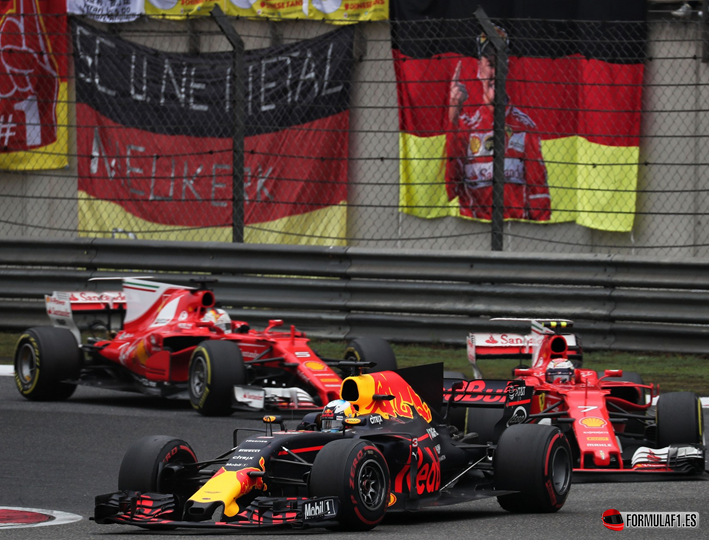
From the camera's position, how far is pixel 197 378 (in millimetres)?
10383

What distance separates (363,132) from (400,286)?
2.62 metres

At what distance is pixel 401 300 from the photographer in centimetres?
1294

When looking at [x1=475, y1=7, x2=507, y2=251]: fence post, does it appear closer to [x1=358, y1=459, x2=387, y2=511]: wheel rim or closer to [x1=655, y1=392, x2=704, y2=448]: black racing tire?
[x1=655, y1=392, x2=704, y2=448]: black racing tire

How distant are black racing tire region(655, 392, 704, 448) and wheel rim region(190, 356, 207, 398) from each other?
3751 mm

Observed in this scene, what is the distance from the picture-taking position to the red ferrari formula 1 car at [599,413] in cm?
810

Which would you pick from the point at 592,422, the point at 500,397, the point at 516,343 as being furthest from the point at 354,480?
the point at 516,343

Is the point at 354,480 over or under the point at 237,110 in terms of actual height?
under

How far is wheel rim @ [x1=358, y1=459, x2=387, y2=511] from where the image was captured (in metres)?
6.14

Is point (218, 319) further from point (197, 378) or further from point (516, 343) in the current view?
point (516, 343)

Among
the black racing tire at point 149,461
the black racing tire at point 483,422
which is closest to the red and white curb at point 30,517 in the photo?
the black racing tire at point 149,461

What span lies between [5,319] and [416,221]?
4.89 m

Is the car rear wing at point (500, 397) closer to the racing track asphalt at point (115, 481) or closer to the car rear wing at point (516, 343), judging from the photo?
the racing track asphalt at point (115, 481)

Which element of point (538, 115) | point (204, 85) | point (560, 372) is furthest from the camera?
point (204, 85)

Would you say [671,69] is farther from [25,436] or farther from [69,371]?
[25,436]
